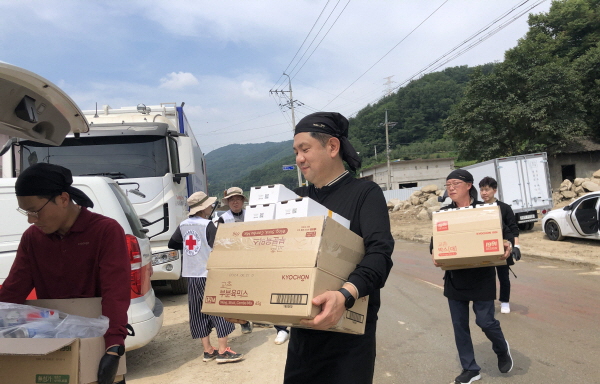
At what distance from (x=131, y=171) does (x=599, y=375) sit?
6.83 metres

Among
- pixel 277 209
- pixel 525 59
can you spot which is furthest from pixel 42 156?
pixel 525 59

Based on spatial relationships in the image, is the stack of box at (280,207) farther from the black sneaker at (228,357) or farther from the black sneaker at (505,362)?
the black sneaker at (228,357)

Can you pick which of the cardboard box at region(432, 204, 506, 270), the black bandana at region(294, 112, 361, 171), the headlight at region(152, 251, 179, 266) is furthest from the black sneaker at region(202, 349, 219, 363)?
the black bandana at region(294, 112, 361, 171)

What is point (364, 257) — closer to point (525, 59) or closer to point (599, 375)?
point (599, 375)

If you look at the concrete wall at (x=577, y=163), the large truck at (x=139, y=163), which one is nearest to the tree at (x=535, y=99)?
the concrete wall at (x=577, y=163)

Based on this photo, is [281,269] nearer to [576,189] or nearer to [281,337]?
[281,337]

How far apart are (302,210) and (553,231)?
47.6ft

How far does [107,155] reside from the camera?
7559 millimetres

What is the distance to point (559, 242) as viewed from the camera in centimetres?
1392

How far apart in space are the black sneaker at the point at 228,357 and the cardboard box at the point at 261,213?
355cm

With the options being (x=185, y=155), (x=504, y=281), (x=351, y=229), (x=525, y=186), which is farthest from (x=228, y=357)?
(x=525, y=186)

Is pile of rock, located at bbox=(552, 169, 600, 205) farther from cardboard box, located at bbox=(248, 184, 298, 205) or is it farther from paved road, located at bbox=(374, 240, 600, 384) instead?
cardboard box, located at bbox=(248, 184, 298, 205)

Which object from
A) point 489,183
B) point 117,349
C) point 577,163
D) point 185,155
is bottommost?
point 117,349

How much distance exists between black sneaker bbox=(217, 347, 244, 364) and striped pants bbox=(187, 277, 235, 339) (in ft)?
0.73
